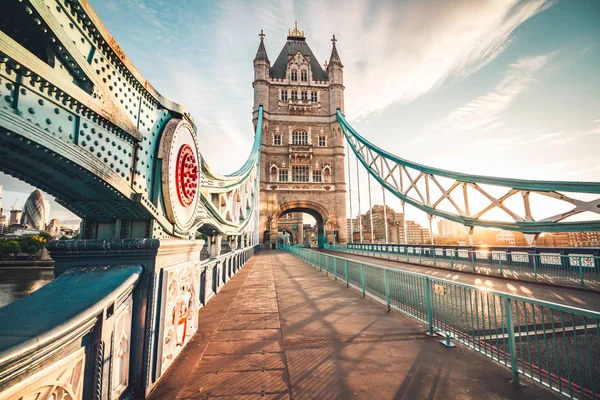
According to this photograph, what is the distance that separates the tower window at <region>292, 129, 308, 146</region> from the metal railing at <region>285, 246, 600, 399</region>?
27143mm

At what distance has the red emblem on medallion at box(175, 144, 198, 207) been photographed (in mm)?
3043

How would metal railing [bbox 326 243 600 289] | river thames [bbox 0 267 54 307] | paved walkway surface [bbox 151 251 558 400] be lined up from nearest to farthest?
paved walkway surface [bbox 151 251 558 400] → metal railing [bbox 326 243 600 289] → river thames [bbox 0 267 54 307]

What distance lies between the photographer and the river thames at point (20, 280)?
24.4 metres

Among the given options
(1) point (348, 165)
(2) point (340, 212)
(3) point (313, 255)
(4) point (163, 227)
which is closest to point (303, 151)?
(1) point (348, 165)

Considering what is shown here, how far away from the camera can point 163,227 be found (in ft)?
9.10

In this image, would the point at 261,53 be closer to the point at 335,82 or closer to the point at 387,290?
the point at 335,82

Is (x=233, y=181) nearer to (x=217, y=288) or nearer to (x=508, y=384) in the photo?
(x=217, y=288)

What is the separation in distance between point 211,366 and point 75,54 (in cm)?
291

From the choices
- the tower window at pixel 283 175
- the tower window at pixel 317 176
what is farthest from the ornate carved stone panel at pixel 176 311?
the tower window at pixel 317 176

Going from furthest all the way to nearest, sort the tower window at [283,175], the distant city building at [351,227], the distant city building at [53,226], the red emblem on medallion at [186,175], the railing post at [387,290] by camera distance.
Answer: the distant city building at [53,226]
the tower window at [283,175]
the distant city building at [351,227]
the railing post at [387,290]
the red emblem on medallion at [186,175]

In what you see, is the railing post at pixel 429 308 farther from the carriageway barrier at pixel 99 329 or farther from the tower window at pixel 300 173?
the tower window at pixel 300 173

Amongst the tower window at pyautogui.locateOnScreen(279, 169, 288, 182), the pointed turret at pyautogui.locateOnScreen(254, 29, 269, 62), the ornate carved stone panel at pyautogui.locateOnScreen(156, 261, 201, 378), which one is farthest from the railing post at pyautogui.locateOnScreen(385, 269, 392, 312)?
the pointed turret at pyautogui.locateOnScreen(254, 29, 269, 62)

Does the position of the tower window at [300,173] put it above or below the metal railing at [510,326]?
above

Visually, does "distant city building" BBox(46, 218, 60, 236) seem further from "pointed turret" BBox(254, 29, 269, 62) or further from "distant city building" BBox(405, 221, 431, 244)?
"distant city building" BBox(405, 221, 431, 244)
